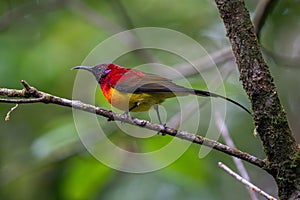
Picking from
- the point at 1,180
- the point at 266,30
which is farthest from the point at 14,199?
the point at 266,30

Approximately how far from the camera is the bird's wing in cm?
257

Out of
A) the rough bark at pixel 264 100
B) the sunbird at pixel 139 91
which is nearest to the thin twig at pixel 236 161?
the sunbird at pixel 139 91

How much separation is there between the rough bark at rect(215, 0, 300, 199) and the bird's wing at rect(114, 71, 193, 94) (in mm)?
811

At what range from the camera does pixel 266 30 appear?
427cm

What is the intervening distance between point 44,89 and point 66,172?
0.62 m

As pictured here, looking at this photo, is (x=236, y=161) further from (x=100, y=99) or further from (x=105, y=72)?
(x=100, y=99)

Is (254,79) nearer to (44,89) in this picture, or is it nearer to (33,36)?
(44,89)

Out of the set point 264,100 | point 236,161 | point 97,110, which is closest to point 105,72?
point 236,161

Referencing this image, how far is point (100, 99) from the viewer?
11.1 ft

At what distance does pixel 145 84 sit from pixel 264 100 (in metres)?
1.04

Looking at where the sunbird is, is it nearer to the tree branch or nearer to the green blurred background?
the green blurred background

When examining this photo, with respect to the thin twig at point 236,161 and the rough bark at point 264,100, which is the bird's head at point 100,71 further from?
the rough bark at point 264,100

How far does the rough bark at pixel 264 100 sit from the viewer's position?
1676mm

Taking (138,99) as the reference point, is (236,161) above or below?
below
